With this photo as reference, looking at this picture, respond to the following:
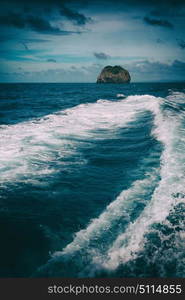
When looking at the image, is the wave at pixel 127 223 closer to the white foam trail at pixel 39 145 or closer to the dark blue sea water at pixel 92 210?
the dark blue sea water at pixel 92 210

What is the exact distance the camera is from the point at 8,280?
357 cm

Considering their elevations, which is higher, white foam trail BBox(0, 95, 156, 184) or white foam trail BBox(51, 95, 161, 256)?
white foam trail BBox(0, 95, 156, 184)

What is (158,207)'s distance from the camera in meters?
5.56

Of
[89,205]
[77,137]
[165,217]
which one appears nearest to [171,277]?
[165,217]

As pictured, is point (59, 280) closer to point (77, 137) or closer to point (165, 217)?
point (165, 217)

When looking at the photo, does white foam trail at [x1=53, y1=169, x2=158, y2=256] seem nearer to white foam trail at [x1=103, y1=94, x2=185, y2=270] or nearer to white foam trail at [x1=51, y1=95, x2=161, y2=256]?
white foam trail at [x1=51, y1=95, x2=161, y2=256]

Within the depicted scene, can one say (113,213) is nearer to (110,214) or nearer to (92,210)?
(110,214)

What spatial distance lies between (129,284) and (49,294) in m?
1.35

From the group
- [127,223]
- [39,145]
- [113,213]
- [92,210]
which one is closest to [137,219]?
[127,223]

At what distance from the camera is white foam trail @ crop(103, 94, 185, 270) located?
4.21 meters

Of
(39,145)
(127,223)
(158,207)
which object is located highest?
(39,145)

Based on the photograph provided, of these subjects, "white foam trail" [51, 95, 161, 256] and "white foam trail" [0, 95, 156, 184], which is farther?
"white foam trail" [0, 95, 156, 184]

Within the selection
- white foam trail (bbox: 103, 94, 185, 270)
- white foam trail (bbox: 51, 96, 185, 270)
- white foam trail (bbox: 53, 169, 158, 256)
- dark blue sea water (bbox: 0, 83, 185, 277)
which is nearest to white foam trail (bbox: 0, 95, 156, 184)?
dark blue sea water (bbox: 0, 83, 185, 277)

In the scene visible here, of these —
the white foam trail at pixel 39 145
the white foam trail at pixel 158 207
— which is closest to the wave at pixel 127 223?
the white foam trail at pixel 158 207
